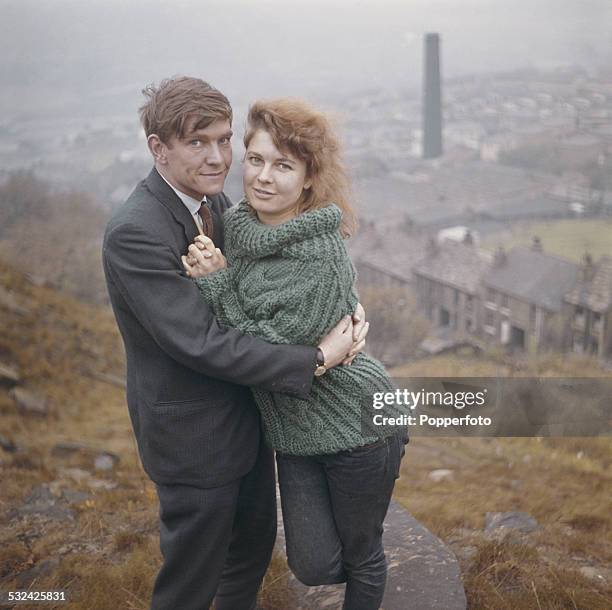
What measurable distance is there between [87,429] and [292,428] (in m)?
2.71

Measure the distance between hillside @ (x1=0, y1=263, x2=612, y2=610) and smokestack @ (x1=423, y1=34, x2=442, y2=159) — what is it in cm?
130

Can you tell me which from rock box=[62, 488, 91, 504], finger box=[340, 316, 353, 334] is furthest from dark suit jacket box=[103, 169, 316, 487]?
rock box=[62, 488, 91, 504]

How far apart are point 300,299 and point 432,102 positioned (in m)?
3.10

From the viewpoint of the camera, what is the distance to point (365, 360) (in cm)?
184

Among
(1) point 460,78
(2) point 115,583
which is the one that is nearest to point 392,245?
(1) point 460,78

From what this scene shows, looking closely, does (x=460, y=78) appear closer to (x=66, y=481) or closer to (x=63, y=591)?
(x=66, y=481)

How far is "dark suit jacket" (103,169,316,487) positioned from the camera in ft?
5.22

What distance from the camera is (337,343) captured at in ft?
5.60

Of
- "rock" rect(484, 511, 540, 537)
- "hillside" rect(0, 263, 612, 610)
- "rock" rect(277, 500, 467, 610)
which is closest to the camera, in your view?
"rock" rect(277, 500, 467, 610)

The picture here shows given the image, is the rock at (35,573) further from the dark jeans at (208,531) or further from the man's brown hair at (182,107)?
the man's brown hair at (182,107)

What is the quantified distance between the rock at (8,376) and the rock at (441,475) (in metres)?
2.33

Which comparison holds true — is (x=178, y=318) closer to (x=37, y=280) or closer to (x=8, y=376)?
(x=8, y=376)

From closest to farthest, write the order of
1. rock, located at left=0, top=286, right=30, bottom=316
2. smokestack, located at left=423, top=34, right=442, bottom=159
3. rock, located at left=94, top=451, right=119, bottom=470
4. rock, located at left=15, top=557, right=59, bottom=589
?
rock, located at left=15, top=557, right=59, bottom=589, rock, located at left=94, top=451, right=119, bottom=470, smokestack, located at left=423, top=34, right=442, bottom=159, rock, located at left=0, top=286, right=30, bottom=316

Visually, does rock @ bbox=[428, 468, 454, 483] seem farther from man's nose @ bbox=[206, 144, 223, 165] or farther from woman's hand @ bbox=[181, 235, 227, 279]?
man's nose @ bbox=[206, 144, 223, 165]
